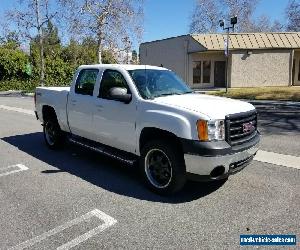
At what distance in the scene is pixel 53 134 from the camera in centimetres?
796

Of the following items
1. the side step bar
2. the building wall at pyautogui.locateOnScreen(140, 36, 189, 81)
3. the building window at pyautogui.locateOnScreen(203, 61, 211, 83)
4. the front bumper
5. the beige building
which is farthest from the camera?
the building window at pyautogui.locateOnScreen(203, 61, 211, 83)

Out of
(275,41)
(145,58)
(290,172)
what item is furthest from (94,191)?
(145,58)

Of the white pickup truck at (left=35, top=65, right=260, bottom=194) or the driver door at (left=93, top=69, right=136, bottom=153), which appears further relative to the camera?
the driver door at (left=93, top=69, right=136, bottom=153)

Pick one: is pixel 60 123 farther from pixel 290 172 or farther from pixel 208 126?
pixel 290 172

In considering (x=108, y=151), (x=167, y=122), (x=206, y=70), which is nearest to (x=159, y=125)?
(x=167, y=122)

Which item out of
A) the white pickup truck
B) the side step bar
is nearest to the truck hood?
the white pickup truck

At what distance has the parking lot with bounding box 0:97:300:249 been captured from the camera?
389cm

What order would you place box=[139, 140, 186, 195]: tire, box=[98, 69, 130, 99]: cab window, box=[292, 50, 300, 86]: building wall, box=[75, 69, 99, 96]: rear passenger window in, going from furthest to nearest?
box=[292, 50, 300, 86]: building wall
box=[75, 69, 99, 96]: rear passenger window
box=[98, 69, 130, 99]: cab window
box=[139, 140, 186, 195]: tire

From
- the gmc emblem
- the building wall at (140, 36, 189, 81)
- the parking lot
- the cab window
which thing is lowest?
the parking lot

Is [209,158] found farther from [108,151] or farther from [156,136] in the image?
[108,151]

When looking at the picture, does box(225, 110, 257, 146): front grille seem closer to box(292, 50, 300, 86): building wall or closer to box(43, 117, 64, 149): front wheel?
box(43, 117, 64, 149): front wheel

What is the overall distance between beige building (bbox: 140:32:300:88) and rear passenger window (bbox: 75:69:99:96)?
21.2 meters

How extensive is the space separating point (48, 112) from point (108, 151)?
2819 millimetres

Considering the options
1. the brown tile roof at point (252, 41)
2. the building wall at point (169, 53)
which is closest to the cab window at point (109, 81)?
the brown tile roof at point (252, 41)
